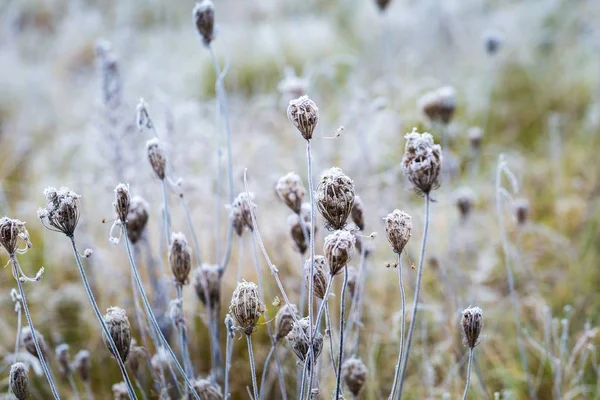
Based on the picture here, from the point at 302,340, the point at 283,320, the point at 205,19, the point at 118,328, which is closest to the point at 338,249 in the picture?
the point at 302,340

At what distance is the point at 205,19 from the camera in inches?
47.6

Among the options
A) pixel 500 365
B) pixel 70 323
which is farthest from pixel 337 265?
pixel 70 323

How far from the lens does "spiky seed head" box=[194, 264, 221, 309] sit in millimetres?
1181

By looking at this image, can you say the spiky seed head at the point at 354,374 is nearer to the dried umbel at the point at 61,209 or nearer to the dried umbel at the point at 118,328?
the dried umbel at the point at 118,328

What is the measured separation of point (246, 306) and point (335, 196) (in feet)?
0.72

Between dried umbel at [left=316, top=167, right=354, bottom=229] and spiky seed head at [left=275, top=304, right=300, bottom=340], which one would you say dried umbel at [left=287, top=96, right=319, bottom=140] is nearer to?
dried umbel at [left=316, top=167, right=354, bottom=229]

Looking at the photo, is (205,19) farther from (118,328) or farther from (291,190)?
(118,328)

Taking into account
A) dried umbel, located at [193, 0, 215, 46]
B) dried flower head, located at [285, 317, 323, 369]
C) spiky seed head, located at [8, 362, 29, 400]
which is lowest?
spiky seed head, located at [8, 362, 29, 400]

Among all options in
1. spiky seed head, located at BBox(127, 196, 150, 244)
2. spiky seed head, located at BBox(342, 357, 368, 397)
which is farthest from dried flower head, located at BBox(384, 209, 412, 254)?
spiky seed head, located at BBox(127, 196, 150, 244)

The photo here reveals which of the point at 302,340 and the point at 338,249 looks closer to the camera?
the point at 338,249

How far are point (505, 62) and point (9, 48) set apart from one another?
13.3ft

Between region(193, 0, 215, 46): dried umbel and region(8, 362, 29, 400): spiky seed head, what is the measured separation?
2.50 feet

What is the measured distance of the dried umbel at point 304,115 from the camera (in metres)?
0.85

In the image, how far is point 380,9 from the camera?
1750 mm
